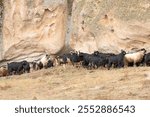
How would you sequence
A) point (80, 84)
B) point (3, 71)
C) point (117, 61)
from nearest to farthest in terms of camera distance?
point (80, 84), point (117, 61), point (3, 71)

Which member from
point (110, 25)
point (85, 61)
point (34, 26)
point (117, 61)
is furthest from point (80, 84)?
point (34, 26)

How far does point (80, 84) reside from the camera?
1695 cm

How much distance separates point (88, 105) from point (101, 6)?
10.9m

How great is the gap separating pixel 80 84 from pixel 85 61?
9.45 ft

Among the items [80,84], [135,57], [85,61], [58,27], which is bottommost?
[80,84]

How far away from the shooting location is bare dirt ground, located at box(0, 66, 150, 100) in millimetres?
15023

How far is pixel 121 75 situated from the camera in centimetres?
1716

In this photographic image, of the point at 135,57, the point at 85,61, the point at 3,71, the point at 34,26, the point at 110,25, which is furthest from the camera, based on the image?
the point at 34,26

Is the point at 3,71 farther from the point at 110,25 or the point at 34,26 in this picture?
the point at 110,25

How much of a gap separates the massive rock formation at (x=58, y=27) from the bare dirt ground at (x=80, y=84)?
65.9 inches

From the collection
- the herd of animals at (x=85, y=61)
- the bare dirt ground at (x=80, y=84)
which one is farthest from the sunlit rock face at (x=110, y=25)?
the bare dirt ground at (x=80, y=84)

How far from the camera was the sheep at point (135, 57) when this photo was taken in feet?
60.6

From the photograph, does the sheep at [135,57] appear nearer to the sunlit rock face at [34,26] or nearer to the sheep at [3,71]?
the sunlit rock face at [34,26]

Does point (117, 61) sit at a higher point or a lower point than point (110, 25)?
lower
